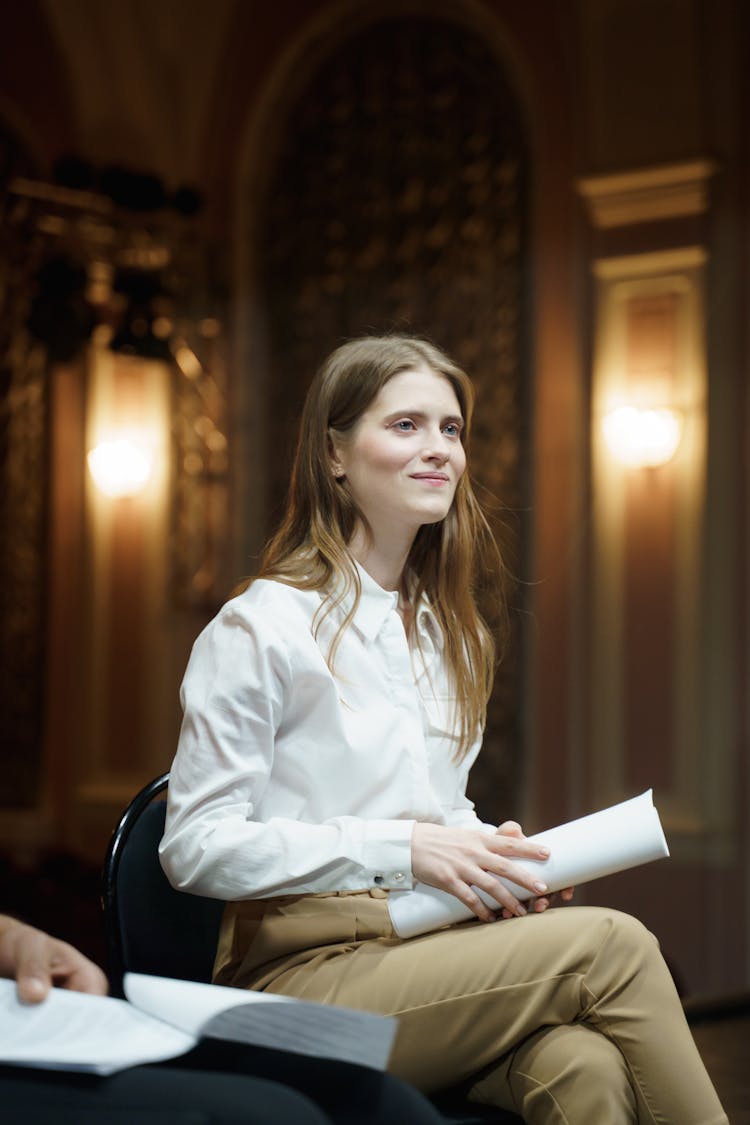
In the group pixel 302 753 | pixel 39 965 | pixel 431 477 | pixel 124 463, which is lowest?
pixel 39 965

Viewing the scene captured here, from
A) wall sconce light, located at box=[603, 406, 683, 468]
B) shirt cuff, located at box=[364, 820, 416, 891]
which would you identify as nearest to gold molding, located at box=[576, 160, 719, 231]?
wall sconce light, located at box=[603, 406, 683, 468]

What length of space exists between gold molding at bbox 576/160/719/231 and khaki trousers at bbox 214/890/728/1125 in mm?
3967

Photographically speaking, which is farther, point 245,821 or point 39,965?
point 245,821

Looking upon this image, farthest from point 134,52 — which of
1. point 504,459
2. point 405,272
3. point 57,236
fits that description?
point 504,459

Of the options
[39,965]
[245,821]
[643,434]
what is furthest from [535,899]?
[643,434]

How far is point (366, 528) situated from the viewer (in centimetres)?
192

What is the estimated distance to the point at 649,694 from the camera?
519 cm

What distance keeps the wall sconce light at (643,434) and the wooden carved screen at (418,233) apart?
0.44 meters

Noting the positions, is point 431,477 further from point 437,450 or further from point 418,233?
point 418,233

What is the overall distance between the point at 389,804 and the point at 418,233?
4.47 meters

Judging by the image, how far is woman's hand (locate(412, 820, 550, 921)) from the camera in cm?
156

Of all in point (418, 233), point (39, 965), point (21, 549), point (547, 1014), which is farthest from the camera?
point (21, 549)

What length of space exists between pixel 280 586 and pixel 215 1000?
0.62m

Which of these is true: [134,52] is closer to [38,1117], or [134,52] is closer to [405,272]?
[405,272]
